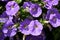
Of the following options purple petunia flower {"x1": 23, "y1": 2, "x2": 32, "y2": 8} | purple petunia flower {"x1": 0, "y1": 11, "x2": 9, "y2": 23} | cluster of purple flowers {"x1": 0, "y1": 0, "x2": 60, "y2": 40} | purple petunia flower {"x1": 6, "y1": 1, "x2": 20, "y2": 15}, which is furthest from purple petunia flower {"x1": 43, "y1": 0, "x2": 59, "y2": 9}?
purple petunia flower {"x1": 0, "y1": 11, "x2": 9, "y2": 23}

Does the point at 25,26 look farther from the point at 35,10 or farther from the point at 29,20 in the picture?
the point at 35,10

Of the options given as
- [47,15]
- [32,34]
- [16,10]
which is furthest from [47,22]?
[16,10]

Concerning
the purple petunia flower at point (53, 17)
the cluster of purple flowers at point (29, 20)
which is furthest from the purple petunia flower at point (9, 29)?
the purple petunia flower at point (53, 17)

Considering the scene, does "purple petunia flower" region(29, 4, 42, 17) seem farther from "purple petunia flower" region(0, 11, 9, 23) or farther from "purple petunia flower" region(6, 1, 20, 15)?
"purple petunia flower" region(0, 11, 9, 23)

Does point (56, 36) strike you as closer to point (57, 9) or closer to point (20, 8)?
point (57, 9)

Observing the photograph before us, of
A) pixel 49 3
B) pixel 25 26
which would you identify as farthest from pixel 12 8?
pixel 49 3

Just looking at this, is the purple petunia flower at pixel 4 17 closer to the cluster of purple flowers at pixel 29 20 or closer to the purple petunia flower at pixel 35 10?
the cluster of purple flowers at pixel 29 20
